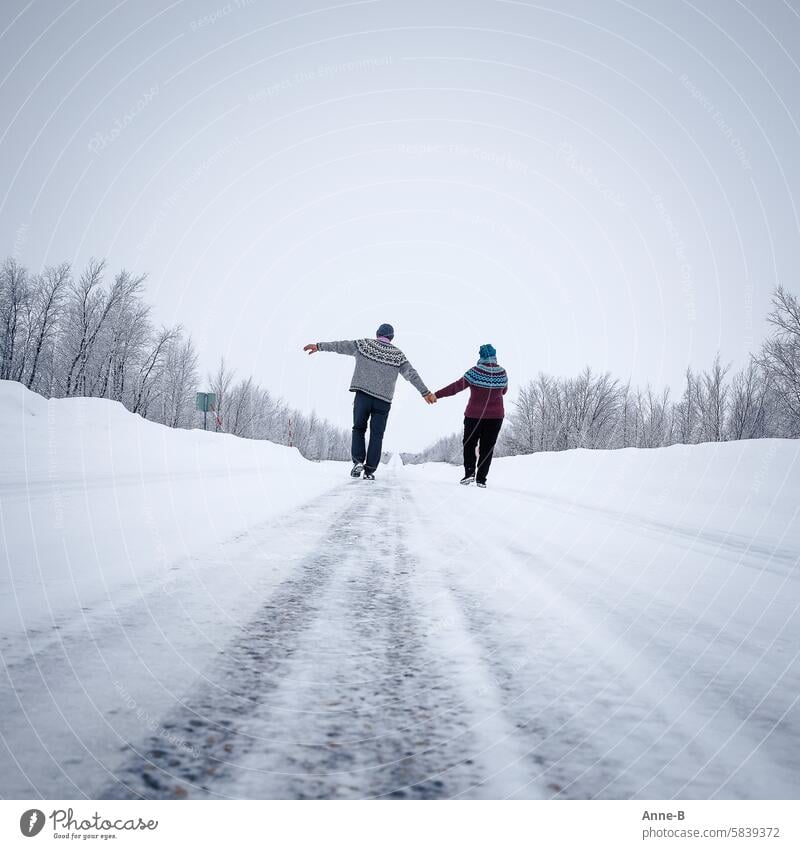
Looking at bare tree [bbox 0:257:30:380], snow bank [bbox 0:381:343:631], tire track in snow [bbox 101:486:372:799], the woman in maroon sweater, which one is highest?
bare tree [bbox 0:257:30:380]

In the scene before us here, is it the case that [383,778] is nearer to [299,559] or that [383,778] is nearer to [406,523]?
[299,559]

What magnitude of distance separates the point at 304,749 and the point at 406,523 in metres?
2.08

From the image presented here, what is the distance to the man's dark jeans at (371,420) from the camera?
672 cm

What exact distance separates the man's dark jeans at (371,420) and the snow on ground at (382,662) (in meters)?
4.32

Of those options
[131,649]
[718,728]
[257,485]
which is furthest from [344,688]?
[257,485]

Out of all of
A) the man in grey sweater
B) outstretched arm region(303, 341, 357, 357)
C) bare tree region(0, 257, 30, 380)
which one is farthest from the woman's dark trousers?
bare tree region(0, 257, 30, 380)

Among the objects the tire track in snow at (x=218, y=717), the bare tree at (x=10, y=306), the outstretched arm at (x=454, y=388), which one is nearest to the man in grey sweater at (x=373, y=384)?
the outstretched arm at (x=454, y=388)

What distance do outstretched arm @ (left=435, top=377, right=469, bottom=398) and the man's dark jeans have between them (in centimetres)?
103

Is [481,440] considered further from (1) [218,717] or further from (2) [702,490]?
(1) [218,717]

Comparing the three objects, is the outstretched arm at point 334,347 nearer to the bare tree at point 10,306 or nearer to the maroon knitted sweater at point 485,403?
the maroon knitted sweater at point 485,403

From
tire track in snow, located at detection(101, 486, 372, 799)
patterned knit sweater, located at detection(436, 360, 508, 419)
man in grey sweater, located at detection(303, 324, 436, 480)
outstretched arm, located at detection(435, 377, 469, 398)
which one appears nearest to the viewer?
tire track in snow, located at detection(101, 486, 372, 799)

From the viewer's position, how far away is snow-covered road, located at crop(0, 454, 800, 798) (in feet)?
1.87

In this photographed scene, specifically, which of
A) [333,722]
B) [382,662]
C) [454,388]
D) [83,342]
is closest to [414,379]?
[454,388]

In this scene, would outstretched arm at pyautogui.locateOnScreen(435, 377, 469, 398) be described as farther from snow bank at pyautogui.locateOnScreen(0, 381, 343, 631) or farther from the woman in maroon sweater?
snow bank at pyautogui.locateOnScreen(0, 381, 343, 631)
